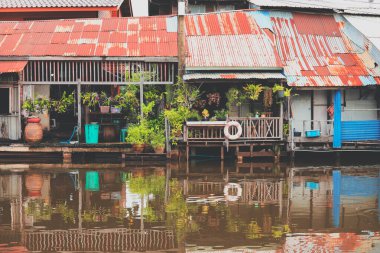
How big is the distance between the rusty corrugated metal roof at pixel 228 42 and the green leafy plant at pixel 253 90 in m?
0.79

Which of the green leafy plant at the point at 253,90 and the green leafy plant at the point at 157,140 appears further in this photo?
the green leafy plant at the point at 253,90

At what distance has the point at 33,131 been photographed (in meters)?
23.9

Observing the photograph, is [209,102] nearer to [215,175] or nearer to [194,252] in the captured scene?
[215,175]

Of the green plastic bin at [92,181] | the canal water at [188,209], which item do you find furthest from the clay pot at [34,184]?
the green plastic bin at [92,181]

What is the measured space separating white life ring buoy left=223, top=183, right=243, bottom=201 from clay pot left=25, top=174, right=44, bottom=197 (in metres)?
4.83

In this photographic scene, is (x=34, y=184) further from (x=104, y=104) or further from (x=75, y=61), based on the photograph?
(x=104, y=104)

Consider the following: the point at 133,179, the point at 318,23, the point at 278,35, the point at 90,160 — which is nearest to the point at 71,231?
the point at 133,179

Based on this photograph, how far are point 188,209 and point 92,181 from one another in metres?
4.88

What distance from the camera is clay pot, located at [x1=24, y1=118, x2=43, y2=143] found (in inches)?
940

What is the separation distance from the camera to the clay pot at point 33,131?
23.9 meters

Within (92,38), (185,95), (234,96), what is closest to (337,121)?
(234,96)

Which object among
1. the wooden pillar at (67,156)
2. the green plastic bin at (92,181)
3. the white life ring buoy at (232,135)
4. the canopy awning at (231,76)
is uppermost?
the canopy awning at (231,76)

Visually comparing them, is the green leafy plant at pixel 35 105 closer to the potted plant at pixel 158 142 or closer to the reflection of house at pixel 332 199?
the potted plant at pixel 158 142

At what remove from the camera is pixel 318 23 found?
89.4 ft
